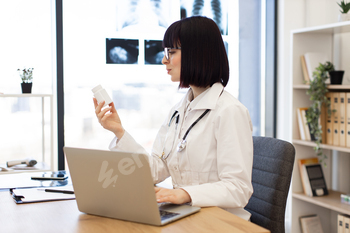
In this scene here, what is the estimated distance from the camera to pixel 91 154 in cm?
107

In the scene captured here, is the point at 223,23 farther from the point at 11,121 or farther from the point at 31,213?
the point at 31,213

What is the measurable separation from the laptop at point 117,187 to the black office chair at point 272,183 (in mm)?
474

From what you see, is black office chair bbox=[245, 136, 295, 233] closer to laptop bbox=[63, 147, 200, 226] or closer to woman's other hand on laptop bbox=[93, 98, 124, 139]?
laptop bbox=[63, 147, 200, 226]

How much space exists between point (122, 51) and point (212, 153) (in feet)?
5.66

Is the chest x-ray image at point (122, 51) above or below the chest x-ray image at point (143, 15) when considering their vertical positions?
below

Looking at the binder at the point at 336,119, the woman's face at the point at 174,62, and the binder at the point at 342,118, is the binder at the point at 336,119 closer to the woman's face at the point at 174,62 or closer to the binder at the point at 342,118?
the binder at the point at 342,118

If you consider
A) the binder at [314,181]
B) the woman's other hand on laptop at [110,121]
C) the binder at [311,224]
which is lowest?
the binder at [311,224]

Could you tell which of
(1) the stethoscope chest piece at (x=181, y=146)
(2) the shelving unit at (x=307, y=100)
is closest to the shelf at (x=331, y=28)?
(2) the shelving unit at (x=307, y=100)

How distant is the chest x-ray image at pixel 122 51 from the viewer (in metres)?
2.88

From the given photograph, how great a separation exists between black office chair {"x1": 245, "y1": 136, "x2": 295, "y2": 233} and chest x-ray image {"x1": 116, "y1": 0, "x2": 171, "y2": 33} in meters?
1.70

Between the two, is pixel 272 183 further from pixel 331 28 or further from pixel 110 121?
pixel 331 28

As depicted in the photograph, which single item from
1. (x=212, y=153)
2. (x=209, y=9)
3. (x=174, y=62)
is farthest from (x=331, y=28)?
(x=212, y=153)

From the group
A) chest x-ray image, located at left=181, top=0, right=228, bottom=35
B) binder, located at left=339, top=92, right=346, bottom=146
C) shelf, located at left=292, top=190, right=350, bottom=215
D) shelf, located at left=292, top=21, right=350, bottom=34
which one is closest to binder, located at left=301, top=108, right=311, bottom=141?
binder, located at left=339, top=92, right=346, bottom=146

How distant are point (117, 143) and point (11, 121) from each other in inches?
56.2
